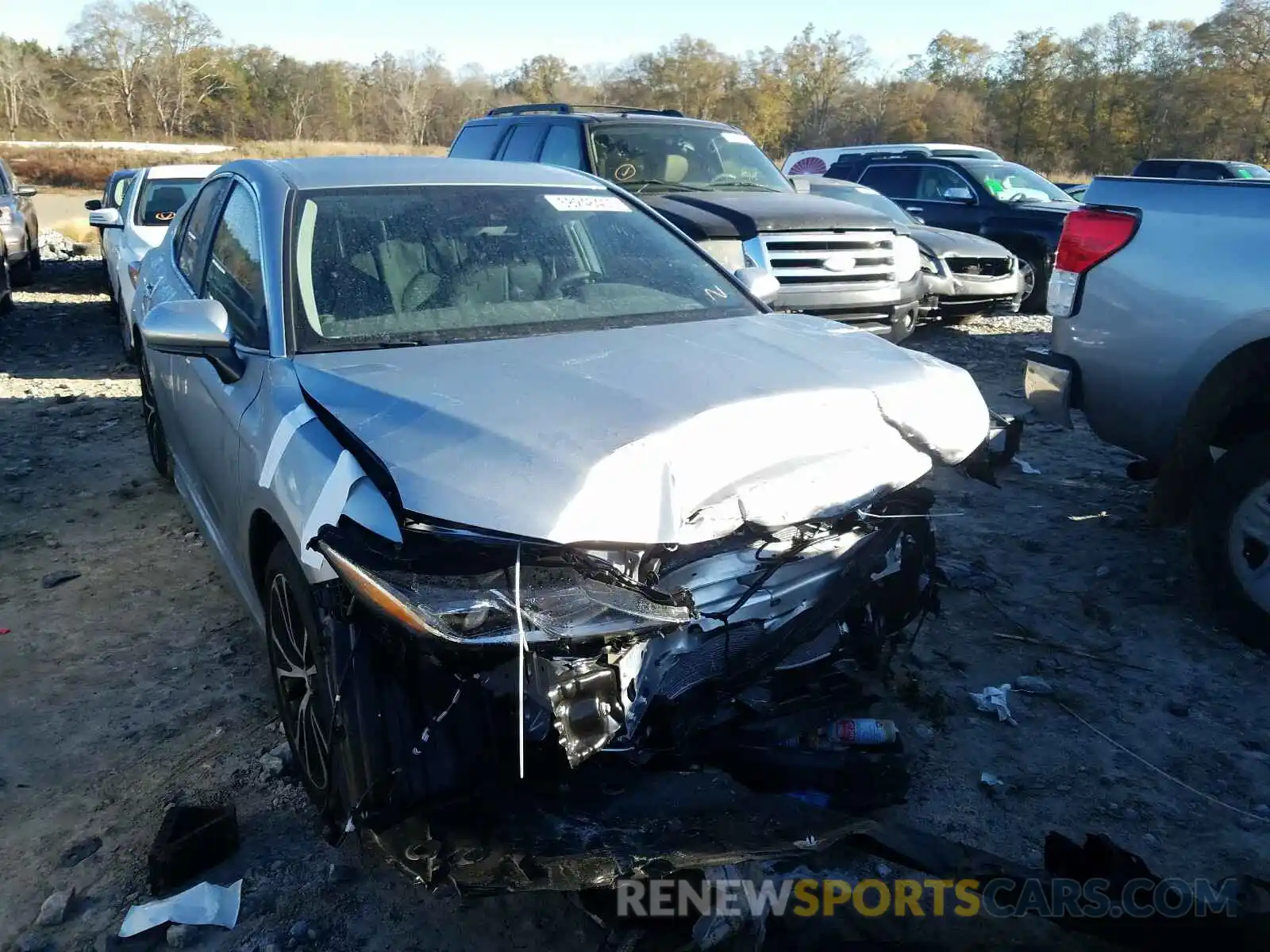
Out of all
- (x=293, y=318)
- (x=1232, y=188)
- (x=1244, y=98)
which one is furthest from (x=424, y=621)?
(x=1244, y=98)

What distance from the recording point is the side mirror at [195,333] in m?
3.01

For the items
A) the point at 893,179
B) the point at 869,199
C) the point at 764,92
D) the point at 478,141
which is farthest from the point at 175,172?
the point at 764,92

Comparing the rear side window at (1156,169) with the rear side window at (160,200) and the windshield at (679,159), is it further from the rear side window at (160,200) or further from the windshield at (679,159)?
the rear side window at (160,200)

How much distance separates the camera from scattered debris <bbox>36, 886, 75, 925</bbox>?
2471 millimetres

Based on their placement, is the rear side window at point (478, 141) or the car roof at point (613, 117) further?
the rear side window at point (478, 141)

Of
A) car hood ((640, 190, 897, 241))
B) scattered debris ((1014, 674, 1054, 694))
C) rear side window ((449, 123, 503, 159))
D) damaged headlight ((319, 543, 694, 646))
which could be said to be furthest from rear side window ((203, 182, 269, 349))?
rear side window ((449, 123, 503, 159))

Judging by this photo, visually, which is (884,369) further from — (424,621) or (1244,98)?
(1244,98)

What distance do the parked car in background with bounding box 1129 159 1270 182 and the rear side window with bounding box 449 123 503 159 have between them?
5.44 m

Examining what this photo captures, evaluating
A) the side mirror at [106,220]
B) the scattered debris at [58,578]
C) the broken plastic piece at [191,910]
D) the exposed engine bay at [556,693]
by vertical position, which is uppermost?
the side mirror at [106,220]

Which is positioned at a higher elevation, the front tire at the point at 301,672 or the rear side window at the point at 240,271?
the rear side window at the point at 240,271

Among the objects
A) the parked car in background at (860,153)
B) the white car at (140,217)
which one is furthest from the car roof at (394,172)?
the parked car in background at (860,153)

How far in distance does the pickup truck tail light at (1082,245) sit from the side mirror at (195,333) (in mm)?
3285

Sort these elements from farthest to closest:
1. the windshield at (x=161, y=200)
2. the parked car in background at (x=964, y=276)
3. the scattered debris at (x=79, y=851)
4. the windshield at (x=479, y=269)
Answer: the parked car in background at (x=964, y=276) → the windshield at (x=161, y=200) → the windshield at (x=479, y=269) → the scattered debris at (x=79, y=851)

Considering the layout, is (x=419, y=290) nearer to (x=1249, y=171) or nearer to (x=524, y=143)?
(x=524, y=143)
